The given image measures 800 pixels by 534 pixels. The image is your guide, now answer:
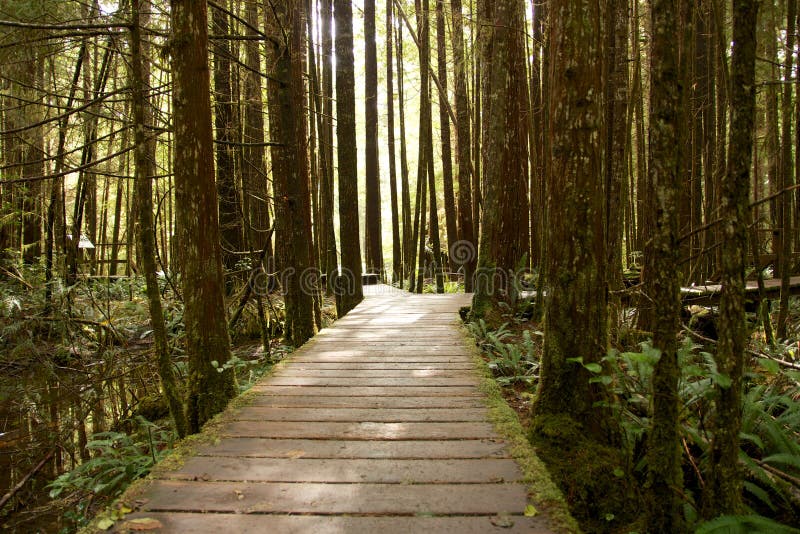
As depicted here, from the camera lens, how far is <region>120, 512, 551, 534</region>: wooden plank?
2438 millimetres

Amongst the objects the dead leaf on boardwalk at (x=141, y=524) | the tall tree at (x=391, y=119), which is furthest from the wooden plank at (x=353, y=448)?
the tall tree at (x=391, y=119)

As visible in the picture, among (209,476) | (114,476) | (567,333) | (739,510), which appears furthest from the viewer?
(114,476)

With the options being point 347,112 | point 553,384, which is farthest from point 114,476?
point 347,112

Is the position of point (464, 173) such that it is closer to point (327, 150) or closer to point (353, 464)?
point (327, 150)

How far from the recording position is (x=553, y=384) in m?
4.03

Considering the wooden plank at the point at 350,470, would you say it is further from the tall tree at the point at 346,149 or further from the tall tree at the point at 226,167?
the tall tree at the point at 226,167

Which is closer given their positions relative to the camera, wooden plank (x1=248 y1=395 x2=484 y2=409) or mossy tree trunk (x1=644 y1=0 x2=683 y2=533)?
mossy tree trunk (x1=644 y1=0 x2=683 y2=533)

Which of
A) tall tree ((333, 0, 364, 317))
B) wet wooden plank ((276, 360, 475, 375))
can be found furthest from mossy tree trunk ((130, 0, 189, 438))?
tall tree ((333, 0, 364, 317))

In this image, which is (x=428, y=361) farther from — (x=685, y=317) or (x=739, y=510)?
(x=685, y=317)

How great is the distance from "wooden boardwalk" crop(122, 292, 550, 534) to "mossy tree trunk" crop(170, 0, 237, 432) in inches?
19.5

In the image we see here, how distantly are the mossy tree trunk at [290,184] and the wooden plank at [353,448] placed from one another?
13.6 ft

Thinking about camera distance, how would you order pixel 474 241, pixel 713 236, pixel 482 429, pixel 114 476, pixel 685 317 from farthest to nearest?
pixel 474 241 < pixel 713 236 < pixel 685 317 < pixel 114 476 < pixel 482 429

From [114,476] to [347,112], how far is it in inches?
292

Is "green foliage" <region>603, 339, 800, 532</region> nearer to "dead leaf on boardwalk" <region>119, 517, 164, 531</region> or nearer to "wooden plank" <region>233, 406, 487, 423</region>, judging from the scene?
"wooden plank" <region>233, 406, 487, 423</region>
